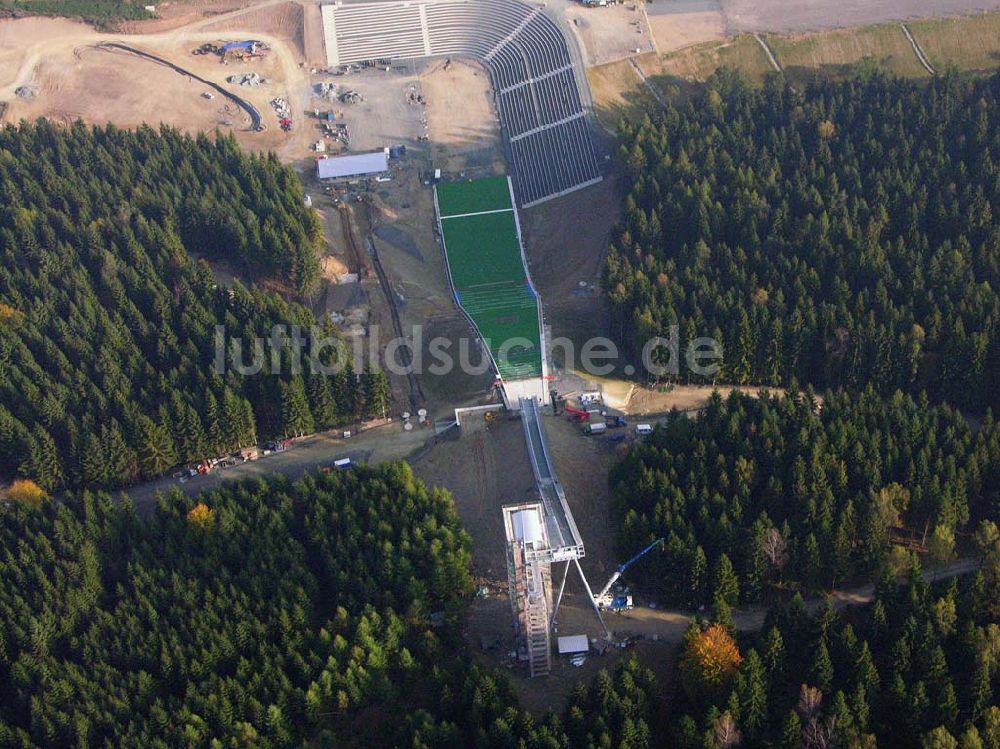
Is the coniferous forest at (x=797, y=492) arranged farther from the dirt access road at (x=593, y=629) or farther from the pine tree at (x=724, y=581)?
the dirt access road at (x=593, y=629)

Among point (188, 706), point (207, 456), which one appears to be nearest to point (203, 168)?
point (207, 456)

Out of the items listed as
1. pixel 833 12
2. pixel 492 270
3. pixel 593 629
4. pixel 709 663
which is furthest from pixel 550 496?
pixel 833 12

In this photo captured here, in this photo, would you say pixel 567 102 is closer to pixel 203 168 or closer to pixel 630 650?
pixel 203 168

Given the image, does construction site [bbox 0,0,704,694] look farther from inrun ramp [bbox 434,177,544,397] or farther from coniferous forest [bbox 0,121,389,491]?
coniferous forest [bbox 0,121,389,491]

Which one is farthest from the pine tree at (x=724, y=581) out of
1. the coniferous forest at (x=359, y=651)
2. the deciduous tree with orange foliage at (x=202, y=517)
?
the deciduous tree with orange foliage at (x=202, y=517)

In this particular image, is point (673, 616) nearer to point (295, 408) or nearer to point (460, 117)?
point (295, 408)
